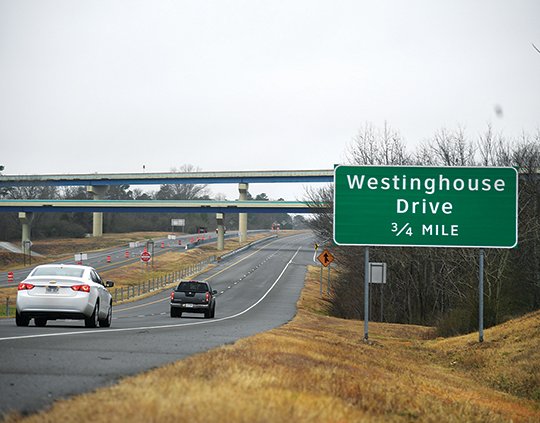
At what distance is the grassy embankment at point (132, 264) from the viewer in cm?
8031

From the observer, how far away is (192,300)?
34.8 m

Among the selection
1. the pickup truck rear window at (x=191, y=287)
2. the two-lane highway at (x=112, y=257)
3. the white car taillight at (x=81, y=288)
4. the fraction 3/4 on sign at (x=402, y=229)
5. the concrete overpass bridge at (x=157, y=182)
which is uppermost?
the concrete overpass bridge at (x=157, y=182)

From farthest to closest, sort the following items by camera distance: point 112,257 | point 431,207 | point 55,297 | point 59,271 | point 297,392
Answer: point 112,257 → point 431,207 → point 59,271 → point 55,297 → point 297,392

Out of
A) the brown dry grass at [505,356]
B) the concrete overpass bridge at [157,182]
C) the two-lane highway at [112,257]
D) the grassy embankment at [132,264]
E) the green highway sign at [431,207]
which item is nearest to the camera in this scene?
the brown dry grass at [505,356]

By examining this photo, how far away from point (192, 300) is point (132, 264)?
62.4 m

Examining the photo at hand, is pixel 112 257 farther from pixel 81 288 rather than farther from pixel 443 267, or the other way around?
pixel 81 288

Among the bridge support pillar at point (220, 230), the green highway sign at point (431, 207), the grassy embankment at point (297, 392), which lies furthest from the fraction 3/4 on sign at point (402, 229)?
the bridge support pillar at point (220, 230)

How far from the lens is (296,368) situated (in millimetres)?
10125

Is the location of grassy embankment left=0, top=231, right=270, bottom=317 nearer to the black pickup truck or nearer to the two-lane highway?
the two-lane highway

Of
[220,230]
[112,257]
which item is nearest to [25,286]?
[112,257]

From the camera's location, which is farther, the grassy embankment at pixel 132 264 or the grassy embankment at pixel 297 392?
the grassy embankment at pixel 132 264

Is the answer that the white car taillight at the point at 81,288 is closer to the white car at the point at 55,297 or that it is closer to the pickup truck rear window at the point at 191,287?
the white car at the point at 55,297

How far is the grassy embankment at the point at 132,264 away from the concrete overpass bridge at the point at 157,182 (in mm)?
5729

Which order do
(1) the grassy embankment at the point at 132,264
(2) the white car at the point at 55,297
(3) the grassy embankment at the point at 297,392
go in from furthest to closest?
(1) the grassy embankment at the point at 132,264 < (2) the white car at the point at 55,297 < (3) the grassy embankment at the point at 297,392
